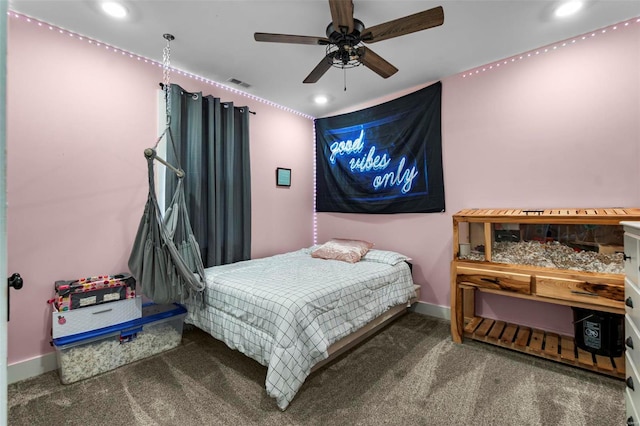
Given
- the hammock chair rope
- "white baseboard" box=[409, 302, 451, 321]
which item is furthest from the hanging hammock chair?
"white baseboard" box=[409, 302, 451, 321]

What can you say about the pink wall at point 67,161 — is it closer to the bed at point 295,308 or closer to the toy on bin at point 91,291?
the toy on bin at point 91,291

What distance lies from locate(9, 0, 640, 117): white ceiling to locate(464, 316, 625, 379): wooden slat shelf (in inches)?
97.0

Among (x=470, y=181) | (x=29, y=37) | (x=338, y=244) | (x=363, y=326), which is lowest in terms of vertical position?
(x=363, y=326)

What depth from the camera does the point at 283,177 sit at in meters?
3.87

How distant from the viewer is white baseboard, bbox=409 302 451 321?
A: 310 centimetres

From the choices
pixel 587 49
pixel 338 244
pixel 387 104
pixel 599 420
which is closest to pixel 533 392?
pixel 599 420

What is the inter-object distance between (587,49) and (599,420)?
104 inches

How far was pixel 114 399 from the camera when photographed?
181cm

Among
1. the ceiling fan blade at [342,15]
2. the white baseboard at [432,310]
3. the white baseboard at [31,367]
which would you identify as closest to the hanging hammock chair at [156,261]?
the white baseboard at [31,367]

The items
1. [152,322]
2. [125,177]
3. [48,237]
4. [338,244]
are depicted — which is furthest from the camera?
[338,244]

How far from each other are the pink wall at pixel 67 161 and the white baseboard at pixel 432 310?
2.97m

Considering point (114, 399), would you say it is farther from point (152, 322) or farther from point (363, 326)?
point (363, 326)

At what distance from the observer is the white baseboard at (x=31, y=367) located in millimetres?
2006

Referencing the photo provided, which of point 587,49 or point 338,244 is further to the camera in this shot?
point 338,244
